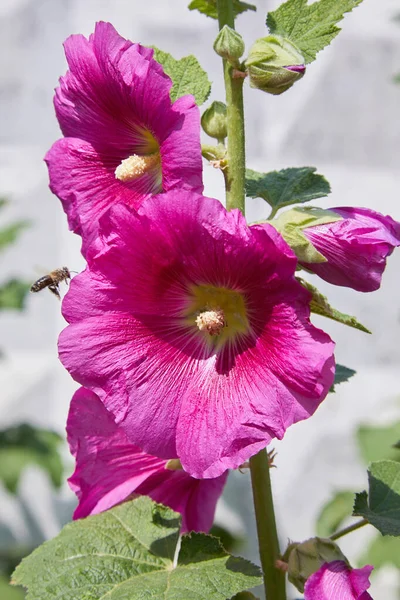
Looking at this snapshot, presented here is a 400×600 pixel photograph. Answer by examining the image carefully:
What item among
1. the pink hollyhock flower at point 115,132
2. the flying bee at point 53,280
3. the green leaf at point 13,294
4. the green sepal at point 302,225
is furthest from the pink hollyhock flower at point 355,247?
the green leaf at point 13,294

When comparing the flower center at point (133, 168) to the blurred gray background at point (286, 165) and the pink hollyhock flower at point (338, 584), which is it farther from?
the blurred gray background at point (286, 165)

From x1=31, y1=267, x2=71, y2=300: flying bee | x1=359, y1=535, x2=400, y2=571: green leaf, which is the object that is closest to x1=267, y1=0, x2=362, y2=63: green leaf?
x1=31, y1=267, x2=71, y2=300: flying bee

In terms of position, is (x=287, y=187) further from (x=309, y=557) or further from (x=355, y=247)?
(x=309, y=557)

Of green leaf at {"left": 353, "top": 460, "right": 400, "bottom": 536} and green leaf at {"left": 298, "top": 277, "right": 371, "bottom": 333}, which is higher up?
green leaf at {"left": 298, "top": 277, "right": 371, "bottom": 333}

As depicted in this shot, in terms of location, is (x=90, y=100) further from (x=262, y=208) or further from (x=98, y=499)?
(x=262, y=208)

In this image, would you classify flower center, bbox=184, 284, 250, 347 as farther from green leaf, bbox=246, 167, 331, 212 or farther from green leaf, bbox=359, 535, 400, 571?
green leaf, bbox=359, 535, 400, 571

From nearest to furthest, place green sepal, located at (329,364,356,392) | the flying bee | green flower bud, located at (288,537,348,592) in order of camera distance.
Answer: green flower bud, located at (288,537,348,592) → green sepal, located at (329,364,356,392) → the flying bee
